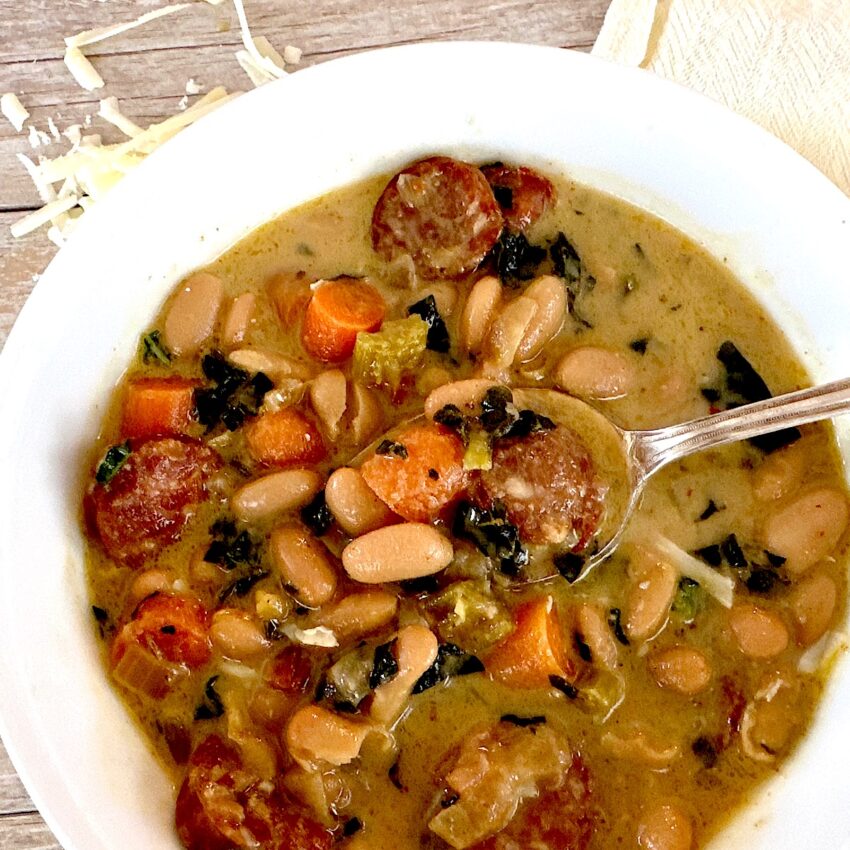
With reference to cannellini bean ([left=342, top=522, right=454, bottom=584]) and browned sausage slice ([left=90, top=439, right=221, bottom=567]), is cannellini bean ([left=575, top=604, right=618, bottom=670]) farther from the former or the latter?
browned sausage slice ([left=90, top=439, right=221, bottom=567])

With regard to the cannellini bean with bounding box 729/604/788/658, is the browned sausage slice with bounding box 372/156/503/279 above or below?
above

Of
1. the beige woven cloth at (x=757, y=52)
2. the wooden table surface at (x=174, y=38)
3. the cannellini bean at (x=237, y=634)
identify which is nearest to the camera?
the cannellini bean at (x=237, y=634)

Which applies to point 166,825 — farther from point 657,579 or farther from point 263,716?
point 657,579

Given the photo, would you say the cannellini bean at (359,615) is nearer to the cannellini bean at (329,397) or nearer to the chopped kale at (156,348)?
the cannellini bean at (329,397)

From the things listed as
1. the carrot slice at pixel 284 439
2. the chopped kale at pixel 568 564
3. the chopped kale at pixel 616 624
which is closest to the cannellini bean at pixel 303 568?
the carrot slice at pixel 284 439

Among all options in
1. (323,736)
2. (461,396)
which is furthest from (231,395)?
(323,736)

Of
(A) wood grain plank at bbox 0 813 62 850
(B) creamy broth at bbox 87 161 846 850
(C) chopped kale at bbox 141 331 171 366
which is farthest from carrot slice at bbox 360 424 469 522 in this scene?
(A) wood grain plank at bbox 0 813 62 850

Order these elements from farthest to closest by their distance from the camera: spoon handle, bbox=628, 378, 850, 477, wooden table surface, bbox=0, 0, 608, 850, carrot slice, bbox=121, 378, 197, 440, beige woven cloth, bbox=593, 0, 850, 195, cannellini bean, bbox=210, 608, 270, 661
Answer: wooden table surface, bbox=0, 0, 608, 850
beige woven cloth, bbox=593, 0, 850, 195
carrot slice, bbox=121, 378, 197, 440
cannellini bean, bbox=210, 608, 270, 661
spoon handle, bbox=628, 378, 850, 477
